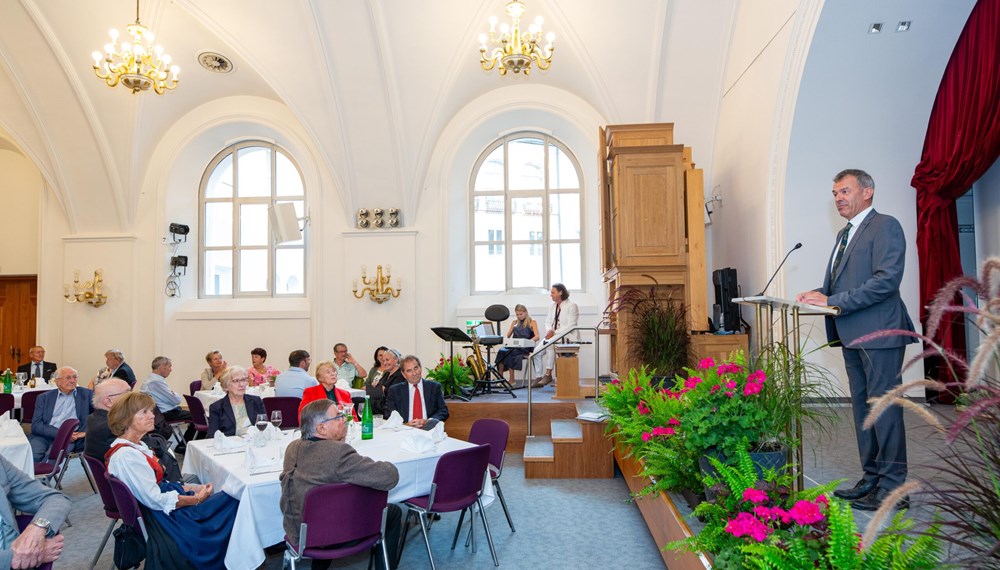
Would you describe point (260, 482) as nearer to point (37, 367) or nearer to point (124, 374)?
point (124, 374)

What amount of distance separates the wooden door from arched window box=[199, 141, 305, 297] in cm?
354

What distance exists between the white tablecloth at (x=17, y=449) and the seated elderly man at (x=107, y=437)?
688mm

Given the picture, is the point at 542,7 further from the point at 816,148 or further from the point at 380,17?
the point at 816,148

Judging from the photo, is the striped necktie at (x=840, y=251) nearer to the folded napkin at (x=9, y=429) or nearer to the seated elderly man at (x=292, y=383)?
the seated elderly man at (x=292, y=383)

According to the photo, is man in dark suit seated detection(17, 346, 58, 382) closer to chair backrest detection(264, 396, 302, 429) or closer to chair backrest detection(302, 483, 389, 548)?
chair backrest detection(264, 396, 302, 429)

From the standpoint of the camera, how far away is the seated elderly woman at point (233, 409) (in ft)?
17.8

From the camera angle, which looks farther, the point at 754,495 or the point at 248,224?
the point at 248,224

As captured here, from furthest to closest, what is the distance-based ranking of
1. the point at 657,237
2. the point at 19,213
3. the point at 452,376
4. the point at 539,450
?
the point at 19,213
the point at 452,376
the point at 657,237
the point at 539,450

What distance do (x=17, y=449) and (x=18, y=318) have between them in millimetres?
9682

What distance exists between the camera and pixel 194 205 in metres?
12.3

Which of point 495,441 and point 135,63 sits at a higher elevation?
point 135,63

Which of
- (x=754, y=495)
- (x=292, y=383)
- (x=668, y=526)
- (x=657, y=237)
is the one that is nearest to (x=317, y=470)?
(x=668, y=526)

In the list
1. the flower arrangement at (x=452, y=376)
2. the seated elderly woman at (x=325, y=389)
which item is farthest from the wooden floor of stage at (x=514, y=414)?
the seated elderly woman at (x=325, y=389)

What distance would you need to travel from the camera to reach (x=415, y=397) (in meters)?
6.22
